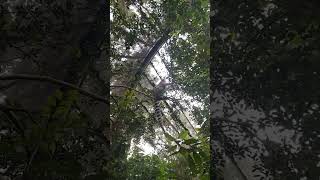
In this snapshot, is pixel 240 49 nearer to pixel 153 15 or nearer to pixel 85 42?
pixel 85 42

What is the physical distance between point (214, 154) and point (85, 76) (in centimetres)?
32

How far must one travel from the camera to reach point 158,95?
3.31 metres

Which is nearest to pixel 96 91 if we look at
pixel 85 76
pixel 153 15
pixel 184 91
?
pixel 85 76

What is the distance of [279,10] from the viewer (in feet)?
2.65

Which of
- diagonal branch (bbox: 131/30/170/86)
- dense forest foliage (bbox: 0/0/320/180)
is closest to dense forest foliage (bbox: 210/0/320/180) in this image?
dense forest foliage (bbox: 0/0/320/180)

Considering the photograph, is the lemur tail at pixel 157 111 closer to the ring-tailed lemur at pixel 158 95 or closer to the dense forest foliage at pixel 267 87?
the ring-tailed lemur at pixel 158 95

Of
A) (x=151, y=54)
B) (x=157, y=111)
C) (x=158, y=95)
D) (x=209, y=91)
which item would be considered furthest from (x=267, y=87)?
(x=151, y=54)

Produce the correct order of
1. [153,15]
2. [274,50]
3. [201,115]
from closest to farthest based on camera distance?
1. [274,50]
2. [153,15]
3. [201,115]

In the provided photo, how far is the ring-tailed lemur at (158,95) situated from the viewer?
10.3 feet

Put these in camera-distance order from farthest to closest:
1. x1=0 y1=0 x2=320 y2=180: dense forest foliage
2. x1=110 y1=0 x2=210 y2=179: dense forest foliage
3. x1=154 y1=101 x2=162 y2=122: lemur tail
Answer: x1=154 y1=101 x2=162 y2=122: lemur tail
x1=110 y1=0 x2=210 y2=179: dense forest foliage
x1=0 y1=0 x2=320 y2=180: dense forest foliage

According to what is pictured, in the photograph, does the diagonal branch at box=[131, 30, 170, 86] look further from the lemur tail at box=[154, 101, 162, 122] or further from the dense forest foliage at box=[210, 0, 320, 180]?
the dense forest foliage at box=[210, 0, 320, 180]

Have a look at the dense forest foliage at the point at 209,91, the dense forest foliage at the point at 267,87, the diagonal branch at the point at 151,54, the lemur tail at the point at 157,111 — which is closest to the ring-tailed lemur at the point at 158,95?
the lemur tail at the point at 157,111

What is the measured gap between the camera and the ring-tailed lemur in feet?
10.3

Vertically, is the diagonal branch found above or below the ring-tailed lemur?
above
